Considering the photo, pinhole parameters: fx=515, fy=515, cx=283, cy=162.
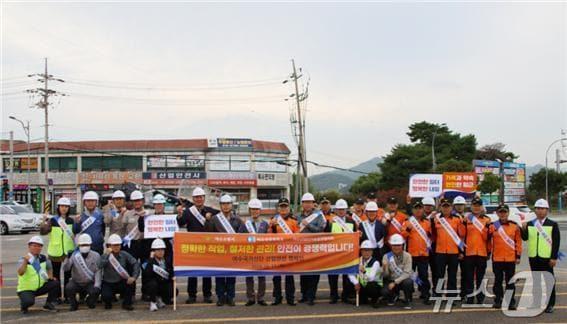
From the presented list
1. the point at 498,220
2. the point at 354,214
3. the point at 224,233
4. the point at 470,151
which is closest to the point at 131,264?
the point at 224,233

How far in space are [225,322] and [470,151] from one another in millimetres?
54749

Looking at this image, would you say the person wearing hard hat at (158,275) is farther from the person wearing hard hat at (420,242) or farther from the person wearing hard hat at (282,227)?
the person wearing hard hat at (420,242)

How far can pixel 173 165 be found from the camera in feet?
176

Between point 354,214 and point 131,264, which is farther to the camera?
point 354,214

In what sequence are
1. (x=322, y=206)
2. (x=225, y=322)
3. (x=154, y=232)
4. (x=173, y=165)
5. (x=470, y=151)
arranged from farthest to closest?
(x=470, y=151)
(x=173, y=165)
(x=322, y=206)
(x=154, y=232)
(x=225, y=322)

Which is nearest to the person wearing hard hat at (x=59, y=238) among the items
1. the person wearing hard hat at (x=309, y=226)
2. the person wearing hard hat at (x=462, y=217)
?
the person wearing hard hat at (x=309, y=226)

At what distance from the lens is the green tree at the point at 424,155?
171 ft

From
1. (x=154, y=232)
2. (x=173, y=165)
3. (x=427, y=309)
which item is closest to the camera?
(x=427, y=309)

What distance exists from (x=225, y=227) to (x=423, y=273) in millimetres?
3541

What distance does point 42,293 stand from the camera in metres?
8.57

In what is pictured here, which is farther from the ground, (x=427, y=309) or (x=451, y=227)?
(x=451, y=227)

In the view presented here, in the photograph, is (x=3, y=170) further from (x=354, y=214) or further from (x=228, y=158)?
(x=354, y=214)

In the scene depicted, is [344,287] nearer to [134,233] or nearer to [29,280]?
→ [134,233]

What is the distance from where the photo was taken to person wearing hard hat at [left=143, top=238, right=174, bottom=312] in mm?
8594
